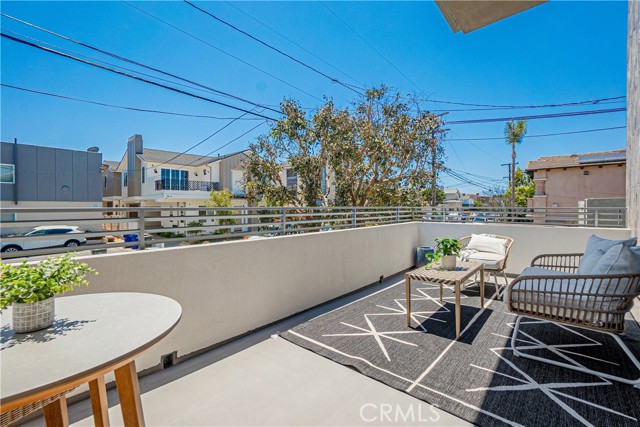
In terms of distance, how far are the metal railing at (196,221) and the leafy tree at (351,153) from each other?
1.85 metres

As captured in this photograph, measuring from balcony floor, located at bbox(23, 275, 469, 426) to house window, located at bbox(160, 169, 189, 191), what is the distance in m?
13.5

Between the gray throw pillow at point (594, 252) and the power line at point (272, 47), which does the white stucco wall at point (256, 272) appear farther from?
the power line at point (272, 47)

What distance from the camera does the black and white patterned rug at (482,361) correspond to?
180 centimetres

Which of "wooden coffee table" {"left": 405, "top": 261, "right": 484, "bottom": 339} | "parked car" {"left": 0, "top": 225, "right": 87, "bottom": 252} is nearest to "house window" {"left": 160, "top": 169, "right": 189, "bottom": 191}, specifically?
"parked car" {"left": 0, "top": 225, "right": 87, "bottom": 252}

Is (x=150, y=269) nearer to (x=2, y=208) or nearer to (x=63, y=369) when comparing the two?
(x=2, y=208)

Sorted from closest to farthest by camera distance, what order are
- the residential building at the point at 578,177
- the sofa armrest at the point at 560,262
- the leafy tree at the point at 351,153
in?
1. the sofa armrest at the point at 560,262
2. the leafy tree at the point at 351,153
3. the residential building at the point at 578,177

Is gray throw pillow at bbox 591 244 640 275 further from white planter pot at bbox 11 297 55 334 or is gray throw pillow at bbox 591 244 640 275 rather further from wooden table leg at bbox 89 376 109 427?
white planter pot at bbox 11 297 55 334

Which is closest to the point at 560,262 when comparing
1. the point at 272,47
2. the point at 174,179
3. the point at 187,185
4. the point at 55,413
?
the point at 55,413

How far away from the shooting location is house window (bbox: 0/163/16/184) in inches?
233

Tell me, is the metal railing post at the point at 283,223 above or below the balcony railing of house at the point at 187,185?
below

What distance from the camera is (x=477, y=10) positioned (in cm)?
184

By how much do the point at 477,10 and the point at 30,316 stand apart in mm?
2798

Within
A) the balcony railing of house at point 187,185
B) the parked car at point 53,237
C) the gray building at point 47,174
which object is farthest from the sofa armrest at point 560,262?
the balcony railing of house at point 187,185

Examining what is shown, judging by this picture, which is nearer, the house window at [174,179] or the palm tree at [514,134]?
the house window at [174,179]
